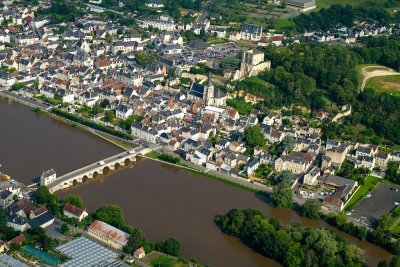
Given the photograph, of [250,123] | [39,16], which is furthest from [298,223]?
[39,16]

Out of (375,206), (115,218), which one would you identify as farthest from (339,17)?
(115,218)

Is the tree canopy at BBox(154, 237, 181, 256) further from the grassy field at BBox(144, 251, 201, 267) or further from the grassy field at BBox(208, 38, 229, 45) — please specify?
the grassy field at BBox(208, 38, 229, 45)

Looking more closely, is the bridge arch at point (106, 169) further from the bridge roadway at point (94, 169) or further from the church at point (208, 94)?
the church at point (208, 94)

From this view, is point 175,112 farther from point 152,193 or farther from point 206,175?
point 152,193

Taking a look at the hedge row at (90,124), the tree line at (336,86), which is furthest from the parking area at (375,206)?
the hedge row at (90,124)

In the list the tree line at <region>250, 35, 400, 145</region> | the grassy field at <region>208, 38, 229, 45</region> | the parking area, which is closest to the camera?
the parking area

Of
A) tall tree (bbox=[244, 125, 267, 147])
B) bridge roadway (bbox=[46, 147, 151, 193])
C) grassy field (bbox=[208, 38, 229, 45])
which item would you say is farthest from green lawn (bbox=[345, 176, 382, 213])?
grassy field (bbox=[208, 38, 229, 45])
